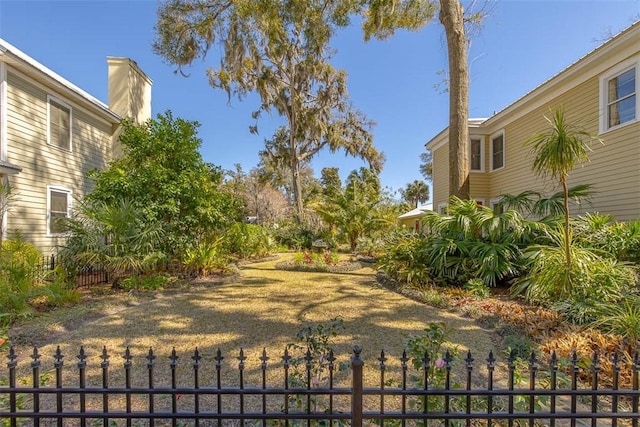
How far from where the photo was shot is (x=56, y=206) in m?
9.25

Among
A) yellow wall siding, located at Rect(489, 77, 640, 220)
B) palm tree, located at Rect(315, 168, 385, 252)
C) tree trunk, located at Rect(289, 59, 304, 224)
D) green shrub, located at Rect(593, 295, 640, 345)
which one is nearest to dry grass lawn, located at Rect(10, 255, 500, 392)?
green shrub, located at Rect(593, 295, 640, 345)

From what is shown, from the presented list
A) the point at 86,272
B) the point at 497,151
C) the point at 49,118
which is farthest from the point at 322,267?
the point at 49,118

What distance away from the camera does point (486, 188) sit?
12.5m

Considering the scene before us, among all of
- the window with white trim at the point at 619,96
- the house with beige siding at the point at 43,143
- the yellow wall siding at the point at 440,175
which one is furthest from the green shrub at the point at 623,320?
the house with beige siding at the point at 43,143

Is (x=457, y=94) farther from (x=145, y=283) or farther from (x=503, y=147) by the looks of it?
(x=145, y=283)

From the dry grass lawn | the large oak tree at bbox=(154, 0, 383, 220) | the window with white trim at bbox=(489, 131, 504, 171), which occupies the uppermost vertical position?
the large oak tree at bbox=(154, 0, 383, 220)

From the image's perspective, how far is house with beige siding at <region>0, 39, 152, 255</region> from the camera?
24.8 feet

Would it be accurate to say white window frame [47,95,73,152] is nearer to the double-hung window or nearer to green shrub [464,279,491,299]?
the double-hung window

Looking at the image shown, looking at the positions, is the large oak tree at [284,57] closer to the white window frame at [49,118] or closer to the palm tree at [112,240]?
the white window frame at [49,118]

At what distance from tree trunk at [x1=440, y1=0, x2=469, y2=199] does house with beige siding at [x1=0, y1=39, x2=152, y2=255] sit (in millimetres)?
9981

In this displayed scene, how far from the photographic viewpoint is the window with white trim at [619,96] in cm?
683

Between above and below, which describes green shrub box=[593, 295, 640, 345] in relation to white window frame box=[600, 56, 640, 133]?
below

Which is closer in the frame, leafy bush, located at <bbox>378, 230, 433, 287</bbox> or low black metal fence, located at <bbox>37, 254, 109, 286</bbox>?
low black metal fence, located at <bbox>37, 254, 109, 286</bbox>

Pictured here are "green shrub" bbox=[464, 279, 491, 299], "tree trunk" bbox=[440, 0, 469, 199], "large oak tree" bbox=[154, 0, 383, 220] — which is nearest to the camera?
"green shrub" bbox=[464, 279, 491, 299]
